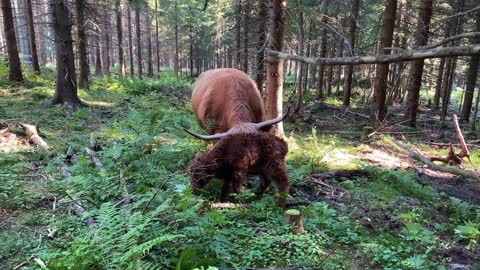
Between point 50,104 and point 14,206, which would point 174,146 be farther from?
point 50,104

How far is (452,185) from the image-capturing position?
7840mm

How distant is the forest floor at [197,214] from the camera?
366cm

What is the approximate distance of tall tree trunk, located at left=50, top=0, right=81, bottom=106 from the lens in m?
12.2

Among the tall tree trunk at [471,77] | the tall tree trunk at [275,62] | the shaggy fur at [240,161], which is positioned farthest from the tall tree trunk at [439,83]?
the shaggy fur at [240,161]

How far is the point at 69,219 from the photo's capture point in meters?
4.45

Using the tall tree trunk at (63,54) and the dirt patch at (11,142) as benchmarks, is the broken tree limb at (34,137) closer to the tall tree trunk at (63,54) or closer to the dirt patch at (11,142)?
the dirt patch at (11,142)

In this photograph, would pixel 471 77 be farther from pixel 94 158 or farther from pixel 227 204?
pixel 94 158

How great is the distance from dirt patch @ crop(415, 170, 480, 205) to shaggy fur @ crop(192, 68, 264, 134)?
13.3 ft

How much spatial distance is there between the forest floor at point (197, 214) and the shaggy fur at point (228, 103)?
2.17 ft

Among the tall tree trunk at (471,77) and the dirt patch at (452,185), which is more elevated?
the tall tree trunk at (471,77)

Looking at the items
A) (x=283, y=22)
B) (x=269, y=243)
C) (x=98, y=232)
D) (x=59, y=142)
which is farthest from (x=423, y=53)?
(x=59, y=142)

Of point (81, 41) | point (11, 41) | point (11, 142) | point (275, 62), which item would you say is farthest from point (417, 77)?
point (11, 41)

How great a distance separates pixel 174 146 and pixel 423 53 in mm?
5865

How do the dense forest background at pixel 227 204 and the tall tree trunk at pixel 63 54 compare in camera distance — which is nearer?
the dense forest background at pixel 227 204
